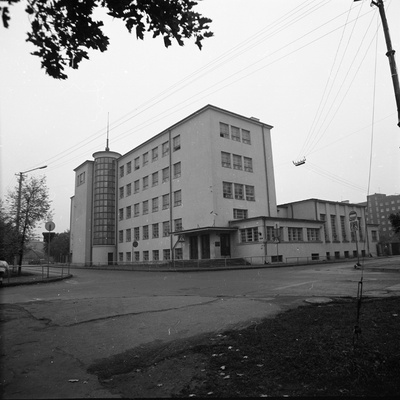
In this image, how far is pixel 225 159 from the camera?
125 feet

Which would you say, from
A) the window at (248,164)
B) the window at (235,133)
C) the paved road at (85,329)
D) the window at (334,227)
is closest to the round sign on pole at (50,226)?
the paved road at (85,329)

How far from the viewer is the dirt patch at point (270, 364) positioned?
3244 millimetres

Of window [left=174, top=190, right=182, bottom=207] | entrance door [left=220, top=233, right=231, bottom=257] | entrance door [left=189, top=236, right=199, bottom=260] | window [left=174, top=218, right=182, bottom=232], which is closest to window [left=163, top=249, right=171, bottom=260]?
window [left=174, top=218, right=182, bottom=232]

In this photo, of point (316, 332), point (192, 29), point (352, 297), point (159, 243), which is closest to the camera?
point (192, 29)

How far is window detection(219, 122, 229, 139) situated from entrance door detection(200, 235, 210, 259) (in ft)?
39.9

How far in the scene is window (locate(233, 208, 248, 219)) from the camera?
37.5 metres

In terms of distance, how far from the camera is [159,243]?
42500mm

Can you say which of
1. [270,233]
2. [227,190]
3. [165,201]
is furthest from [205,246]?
[165,201]

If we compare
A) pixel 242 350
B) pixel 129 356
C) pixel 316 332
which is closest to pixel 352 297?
pixel 316 332

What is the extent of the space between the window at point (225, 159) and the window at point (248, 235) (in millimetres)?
7880

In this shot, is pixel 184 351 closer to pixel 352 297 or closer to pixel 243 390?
pixel 243 390

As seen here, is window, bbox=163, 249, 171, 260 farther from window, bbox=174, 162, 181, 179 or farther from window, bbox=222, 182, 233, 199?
window, bbox=222, 182, 233, 199

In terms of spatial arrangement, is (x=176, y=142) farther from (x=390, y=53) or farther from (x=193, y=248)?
(x=390, y=53)

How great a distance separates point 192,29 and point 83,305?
25.2 ft
